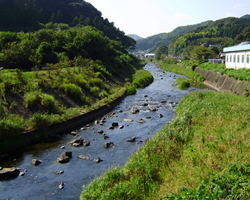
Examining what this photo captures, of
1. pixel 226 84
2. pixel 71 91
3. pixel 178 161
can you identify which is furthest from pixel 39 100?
pixel 226 84

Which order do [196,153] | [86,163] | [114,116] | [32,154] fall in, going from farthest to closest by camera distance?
1. [114,116]
2. [32,154]
3. [86,163]
4. [196,153]

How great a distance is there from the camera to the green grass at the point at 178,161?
7.81 m

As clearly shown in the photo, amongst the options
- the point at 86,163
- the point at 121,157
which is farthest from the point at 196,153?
the point at 86,163

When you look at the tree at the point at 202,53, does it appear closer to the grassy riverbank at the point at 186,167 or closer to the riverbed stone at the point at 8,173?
the grassy riverbank at the point at 186,167

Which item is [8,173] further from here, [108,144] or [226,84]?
[226,84]

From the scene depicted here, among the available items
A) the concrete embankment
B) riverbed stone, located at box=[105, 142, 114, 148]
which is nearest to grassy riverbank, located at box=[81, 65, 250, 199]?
riverbed stone, located at box=[105, 142, 114, 148]

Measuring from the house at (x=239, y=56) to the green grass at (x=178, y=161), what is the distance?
2613 cm

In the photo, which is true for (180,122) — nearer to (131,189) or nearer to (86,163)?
(86,163)

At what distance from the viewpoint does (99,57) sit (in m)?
51.0

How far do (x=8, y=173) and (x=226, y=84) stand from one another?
3480 cm

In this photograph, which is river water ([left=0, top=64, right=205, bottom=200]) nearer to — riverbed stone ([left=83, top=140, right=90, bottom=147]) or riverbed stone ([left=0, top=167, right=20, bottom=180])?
riverbed stone ([left=83, top=140, right=90, bottom=147])

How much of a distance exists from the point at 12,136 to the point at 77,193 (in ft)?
25.5

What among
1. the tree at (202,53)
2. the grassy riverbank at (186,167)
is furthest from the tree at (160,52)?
the grassy riverbank at (186,167)

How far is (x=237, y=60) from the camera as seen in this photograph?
39906 mm
